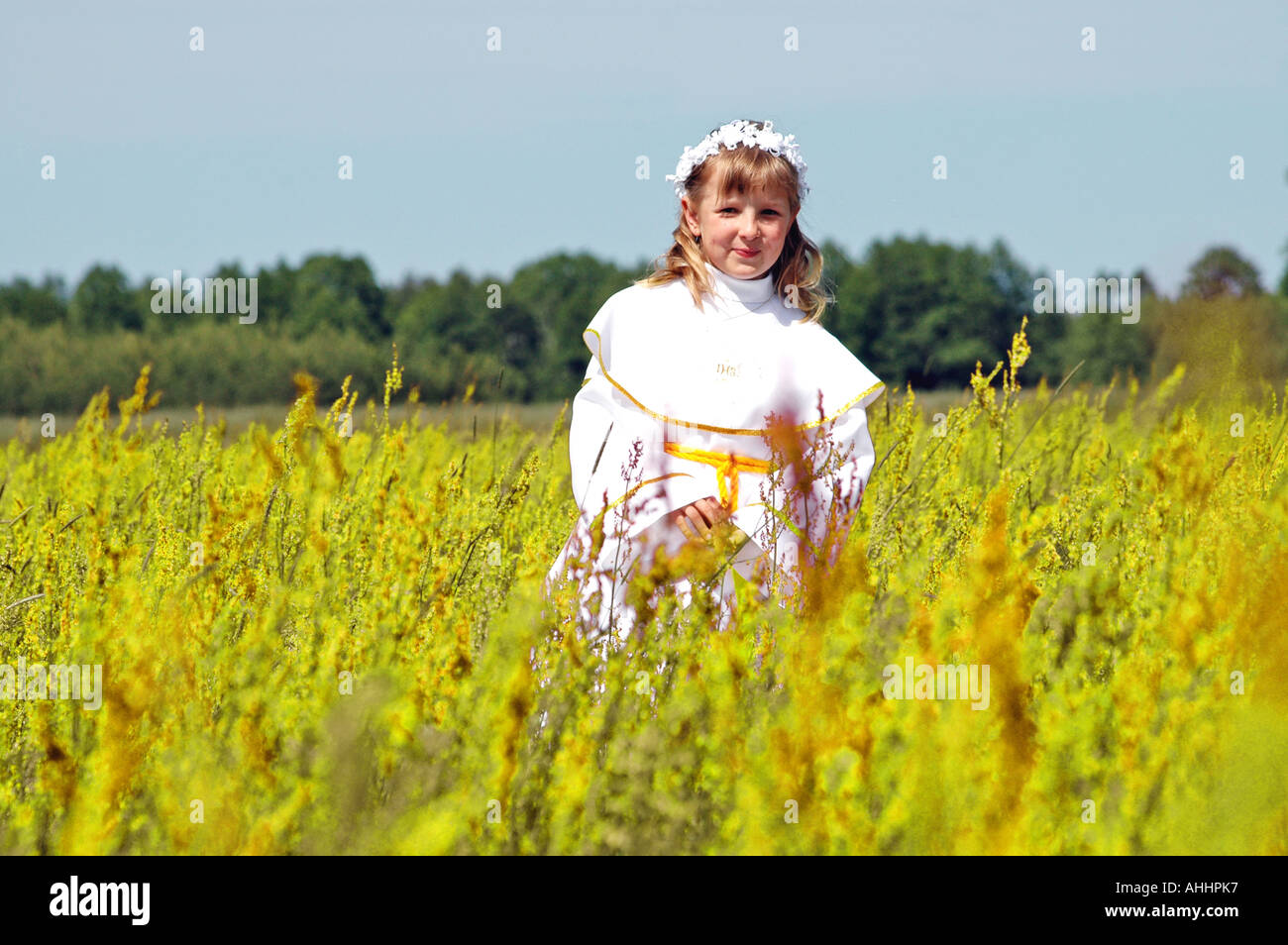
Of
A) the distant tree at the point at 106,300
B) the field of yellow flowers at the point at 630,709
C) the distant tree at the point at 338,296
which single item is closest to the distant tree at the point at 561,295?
the distant tree at the point at 338,296

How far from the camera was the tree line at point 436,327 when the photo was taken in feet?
Result: 70.8

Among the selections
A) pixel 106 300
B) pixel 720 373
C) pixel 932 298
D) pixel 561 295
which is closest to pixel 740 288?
pixel 720 373

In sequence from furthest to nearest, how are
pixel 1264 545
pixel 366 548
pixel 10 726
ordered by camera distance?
1. pixel 366 548
2. pixel 1264 545
3. pixel 10 726

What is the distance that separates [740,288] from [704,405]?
14.2 inches

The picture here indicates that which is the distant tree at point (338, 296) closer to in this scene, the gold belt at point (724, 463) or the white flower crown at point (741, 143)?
the white flower crown at point (741, 143)

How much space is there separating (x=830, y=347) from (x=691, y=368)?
0.40 meters

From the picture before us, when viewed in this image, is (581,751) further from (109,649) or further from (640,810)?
(109,649)

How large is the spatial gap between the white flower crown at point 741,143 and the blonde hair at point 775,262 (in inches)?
0.6

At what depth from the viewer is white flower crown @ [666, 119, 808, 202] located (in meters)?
2.87

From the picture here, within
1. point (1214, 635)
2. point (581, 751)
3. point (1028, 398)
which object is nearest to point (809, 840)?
point (581, 751)

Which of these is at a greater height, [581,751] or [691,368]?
[691,368]

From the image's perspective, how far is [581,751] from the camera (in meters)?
1.59

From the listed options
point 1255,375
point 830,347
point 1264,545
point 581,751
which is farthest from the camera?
point 1255,375

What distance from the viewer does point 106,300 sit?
146 feet
